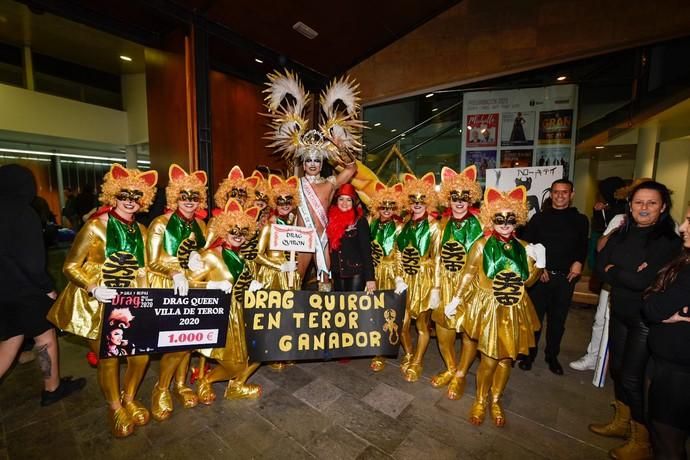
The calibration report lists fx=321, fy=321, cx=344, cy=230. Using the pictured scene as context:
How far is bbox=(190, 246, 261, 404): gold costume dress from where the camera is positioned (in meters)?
2.50

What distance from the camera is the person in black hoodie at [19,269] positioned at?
2.34m

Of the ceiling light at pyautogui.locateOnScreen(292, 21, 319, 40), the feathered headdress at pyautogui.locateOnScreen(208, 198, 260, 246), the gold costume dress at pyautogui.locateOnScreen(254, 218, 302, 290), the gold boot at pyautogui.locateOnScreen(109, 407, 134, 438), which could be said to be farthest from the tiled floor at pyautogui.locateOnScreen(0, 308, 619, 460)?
the ceiling light at pyautogui.locateOnScreen(292, 21, 319, 40)

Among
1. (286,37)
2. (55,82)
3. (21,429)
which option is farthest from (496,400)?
(55,82)

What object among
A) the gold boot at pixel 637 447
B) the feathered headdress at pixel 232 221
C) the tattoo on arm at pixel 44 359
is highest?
the feathered headdress at pixel 232 221

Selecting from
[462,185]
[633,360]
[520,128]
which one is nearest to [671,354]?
[633,360]

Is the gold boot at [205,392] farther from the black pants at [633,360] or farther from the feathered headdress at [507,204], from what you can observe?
the black pants at [633,360]

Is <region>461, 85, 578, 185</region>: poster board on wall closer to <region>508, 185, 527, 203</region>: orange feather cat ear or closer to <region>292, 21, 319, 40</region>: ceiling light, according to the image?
<region>292, 21, 319, 40</region>: ceiling light

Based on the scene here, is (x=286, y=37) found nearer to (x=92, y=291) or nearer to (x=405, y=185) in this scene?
(x=405, y=185)

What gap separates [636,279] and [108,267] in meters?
3.49

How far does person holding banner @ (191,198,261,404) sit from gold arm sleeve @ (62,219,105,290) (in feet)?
2.14

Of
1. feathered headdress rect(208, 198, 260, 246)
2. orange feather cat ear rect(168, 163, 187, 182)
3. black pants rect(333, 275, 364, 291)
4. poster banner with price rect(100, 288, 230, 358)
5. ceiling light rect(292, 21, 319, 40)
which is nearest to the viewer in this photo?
poster banner with price rect(100, 288, 230, 358)

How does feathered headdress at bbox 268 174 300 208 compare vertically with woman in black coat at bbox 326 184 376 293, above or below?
above

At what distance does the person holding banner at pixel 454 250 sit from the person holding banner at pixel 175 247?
6.92ft

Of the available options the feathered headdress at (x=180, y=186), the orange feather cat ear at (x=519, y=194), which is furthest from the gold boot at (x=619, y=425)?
the feathered headdress at (x=180, y=186)
